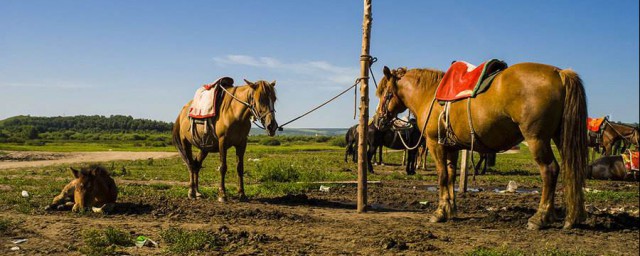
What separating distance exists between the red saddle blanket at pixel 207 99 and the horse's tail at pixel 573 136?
270 inches

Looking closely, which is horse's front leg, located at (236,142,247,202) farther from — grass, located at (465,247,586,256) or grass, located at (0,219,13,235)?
grass, located at (465,247,586,256)

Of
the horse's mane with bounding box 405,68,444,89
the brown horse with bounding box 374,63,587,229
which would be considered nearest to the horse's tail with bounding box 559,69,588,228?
the brown horse with bounding box 374,63,587,229

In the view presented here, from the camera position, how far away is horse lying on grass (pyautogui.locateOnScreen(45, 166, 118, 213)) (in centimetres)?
890

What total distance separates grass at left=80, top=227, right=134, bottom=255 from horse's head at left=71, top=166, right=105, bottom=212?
2456 millimetres

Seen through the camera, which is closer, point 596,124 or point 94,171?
point 94,171

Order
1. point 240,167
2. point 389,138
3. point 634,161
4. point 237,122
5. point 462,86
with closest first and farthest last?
1. point 462,86
2. point 237,122
3. point 240,167
4. point 634,161
5. point 389,138

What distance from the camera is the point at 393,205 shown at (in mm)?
10375

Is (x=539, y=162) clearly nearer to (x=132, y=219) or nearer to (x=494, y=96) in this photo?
(x=494, y=96)

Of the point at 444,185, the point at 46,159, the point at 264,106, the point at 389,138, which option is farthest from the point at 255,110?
the point at 46,159

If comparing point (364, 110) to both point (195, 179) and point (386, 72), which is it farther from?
point (195, 179)

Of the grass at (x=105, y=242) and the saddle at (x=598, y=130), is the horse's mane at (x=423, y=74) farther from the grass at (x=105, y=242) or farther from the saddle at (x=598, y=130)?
the saddle at (x=598, y=130)

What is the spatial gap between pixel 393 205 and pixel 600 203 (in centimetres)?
420

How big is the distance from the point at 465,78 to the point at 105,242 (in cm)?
544

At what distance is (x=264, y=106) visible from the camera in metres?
9.93
